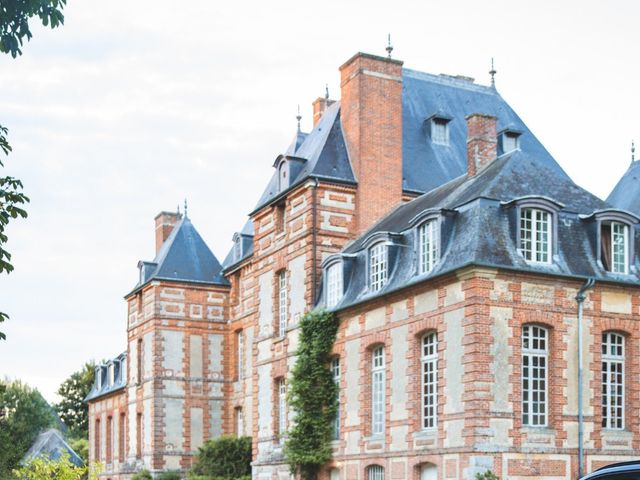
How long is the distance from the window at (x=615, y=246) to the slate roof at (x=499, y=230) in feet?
0.65

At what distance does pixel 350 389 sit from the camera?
2425cm

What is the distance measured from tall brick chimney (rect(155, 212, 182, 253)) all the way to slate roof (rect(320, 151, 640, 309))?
20068 mm

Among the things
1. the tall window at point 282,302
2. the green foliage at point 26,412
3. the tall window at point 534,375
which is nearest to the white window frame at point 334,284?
the tall window at point 282,302

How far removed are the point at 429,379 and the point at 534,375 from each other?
2223 mm

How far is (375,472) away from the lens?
23.2 m

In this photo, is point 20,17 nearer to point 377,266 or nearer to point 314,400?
point 377,266

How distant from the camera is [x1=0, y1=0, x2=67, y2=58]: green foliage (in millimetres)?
10164

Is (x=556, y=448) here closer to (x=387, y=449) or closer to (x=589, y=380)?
(x=589, y=380)

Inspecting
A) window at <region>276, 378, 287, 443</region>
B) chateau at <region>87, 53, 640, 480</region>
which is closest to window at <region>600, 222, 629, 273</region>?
chateau at <region>87, 53, 640, 480</region>

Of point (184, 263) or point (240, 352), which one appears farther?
point (184, 263)

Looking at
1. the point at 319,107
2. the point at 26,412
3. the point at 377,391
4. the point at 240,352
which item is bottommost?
the point at 26,412

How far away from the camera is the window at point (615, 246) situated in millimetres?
21453

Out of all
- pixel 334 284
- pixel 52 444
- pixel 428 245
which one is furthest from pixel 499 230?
pixel 52 444

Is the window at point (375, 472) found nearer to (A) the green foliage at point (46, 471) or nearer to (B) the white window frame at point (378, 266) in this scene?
(B) the white window frame at point (378, 266)
